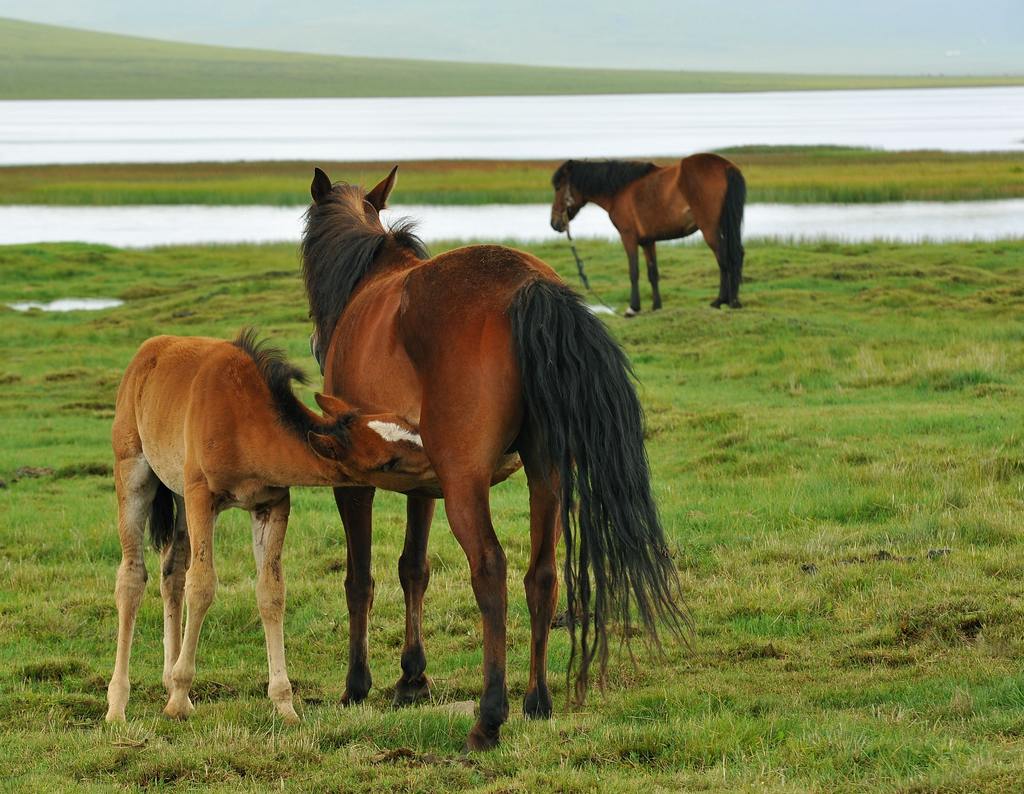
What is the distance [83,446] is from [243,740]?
25.9ft

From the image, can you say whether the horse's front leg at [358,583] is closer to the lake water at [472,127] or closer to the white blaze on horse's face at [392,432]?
the white blaze on horse's face at [392,432]

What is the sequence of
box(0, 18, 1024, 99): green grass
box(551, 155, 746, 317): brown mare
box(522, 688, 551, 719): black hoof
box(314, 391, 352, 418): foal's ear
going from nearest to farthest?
box(314, 391, 352, 418): foal's ear → box(522, 688, 551, 719): black hoof → box(551, 155, 746, 317): brown mare → box(0, 18, 1024, 99): green grass

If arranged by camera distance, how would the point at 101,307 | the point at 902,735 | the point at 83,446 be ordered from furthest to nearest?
the point at 101,307
the point at 83,446
the point at 902,735

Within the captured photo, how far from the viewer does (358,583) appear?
618 centimetres

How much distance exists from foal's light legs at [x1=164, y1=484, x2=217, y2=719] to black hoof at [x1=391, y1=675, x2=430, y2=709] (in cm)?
95

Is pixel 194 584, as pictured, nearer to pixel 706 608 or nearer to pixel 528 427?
pixel 528 427

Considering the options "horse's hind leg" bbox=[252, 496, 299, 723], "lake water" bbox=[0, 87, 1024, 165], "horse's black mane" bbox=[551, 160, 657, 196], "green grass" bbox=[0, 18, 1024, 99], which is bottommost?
"horse's hind leg" bbox=[252, 496, 299, 723]

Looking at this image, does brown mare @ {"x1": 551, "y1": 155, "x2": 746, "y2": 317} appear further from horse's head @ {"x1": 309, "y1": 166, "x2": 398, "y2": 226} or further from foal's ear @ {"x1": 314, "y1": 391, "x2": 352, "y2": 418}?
foal's ear @ {"x1": 314, "y1": 391, "x2": 352, "y2": 418}

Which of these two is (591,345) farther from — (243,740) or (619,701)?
(243,740)

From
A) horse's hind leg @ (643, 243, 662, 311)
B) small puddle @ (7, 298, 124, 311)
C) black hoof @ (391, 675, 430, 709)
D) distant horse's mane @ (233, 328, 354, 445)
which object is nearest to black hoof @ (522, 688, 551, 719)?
black hoof @ (391, 675, 430, 709)

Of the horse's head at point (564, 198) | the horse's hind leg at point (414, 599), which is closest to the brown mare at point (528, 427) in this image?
the horse's hind leg at point (414, 599)

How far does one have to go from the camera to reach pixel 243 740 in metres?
4.95

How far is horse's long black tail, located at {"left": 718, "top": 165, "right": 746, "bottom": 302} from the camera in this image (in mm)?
17375

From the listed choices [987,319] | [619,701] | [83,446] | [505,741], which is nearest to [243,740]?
[505,741]
